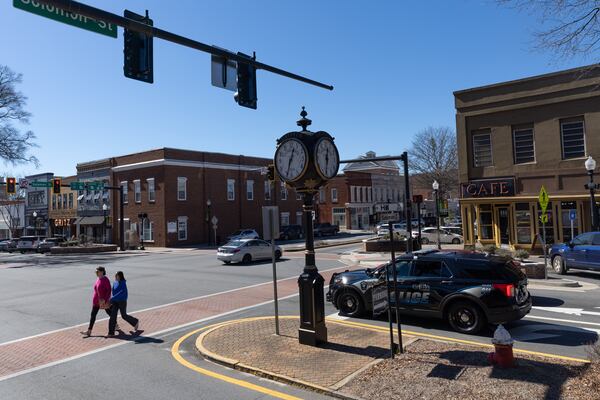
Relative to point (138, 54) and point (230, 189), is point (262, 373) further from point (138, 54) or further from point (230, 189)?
point (230, 189)

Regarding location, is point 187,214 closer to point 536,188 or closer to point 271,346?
point 536,188

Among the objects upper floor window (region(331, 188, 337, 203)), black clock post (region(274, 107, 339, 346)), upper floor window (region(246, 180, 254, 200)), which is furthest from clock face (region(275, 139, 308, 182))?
upper floor window (region(331, 188, 337, 203))

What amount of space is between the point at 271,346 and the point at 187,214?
39.2 meters

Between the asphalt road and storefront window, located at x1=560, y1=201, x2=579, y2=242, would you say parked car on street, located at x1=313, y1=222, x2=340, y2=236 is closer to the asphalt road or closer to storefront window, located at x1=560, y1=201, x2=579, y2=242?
storefront window, located at x1=560, y1=201, x2=579, y2=242

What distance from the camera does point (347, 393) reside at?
19.7 ft

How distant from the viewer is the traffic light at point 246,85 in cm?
951

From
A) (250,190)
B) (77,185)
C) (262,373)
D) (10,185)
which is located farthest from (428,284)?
(250,190)

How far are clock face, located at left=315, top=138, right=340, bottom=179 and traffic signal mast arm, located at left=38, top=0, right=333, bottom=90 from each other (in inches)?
96.1

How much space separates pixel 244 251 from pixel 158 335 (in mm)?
16047

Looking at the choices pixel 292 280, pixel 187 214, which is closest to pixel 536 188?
pixel 292 280

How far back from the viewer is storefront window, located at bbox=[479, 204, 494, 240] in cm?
2506

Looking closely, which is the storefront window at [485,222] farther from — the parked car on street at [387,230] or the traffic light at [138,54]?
the traffic light at [138,54]

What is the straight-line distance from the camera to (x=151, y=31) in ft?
24.5

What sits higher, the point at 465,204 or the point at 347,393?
the point at 465,204
